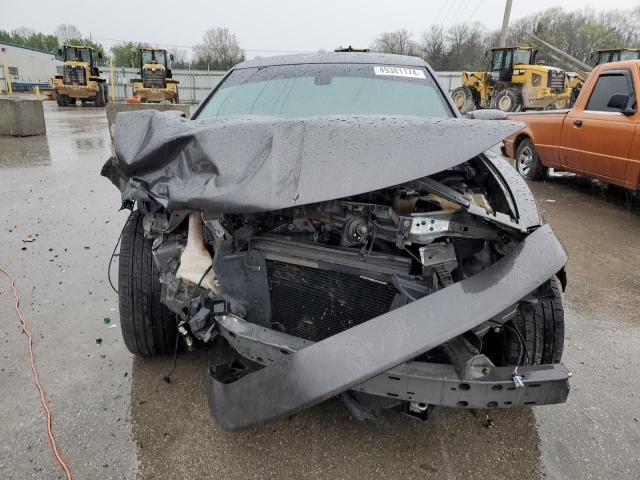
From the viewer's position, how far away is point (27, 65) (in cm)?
3884

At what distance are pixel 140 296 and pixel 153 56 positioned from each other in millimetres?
23498

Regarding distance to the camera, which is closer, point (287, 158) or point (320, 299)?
point (287, 158)

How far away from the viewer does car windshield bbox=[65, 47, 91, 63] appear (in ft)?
75.2

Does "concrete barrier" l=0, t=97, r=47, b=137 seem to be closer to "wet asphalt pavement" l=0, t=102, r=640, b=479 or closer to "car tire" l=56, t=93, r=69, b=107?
"wet asphalt pavement" l=0, t=102, r=640, b=479

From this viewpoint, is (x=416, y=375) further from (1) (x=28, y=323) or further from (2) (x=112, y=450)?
(1) (x=28, y=323)

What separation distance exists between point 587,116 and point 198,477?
616cm

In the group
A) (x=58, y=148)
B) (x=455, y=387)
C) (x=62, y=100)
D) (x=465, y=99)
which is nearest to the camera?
(x=455, y=387)

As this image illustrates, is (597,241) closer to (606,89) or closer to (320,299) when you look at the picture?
(606,89)

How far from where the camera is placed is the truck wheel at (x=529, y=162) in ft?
23.6

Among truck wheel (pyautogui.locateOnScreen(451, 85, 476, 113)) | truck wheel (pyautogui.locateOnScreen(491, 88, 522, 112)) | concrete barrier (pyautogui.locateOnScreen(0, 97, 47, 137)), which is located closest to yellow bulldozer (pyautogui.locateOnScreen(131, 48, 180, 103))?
concrete barrier (pyautogui.locateOnScreen(0, 97, 47, 137))

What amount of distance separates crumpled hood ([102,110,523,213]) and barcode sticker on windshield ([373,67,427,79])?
4.02ft

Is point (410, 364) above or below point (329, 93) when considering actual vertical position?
below

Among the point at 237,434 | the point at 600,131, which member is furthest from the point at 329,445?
the point at 600,131

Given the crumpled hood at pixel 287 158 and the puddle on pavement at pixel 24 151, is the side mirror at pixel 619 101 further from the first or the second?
the puddle on pavement at pixel 24 151
